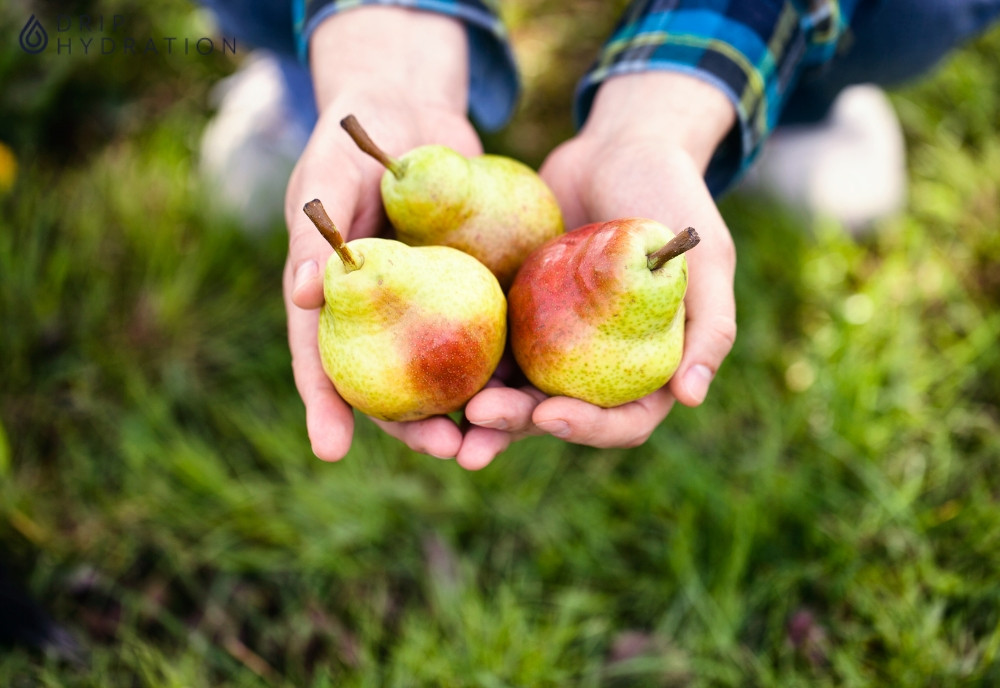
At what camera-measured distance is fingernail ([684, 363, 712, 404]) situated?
1834mm

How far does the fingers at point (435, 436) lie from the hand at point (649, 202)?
0.34 ft

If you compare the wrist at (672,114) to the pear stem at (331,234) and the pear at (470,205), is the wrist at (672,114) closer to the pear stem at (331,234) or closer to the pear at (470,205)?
the pear at (470,205)

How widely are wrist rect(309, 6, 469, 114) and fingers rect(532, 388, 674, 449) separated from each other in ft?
3.81

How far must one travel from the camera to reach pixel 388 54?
2.39 m

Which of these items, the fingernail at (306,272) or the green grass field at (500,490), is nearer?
the fingernail at (306,272)

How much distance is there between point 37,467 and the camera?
2.84 metres

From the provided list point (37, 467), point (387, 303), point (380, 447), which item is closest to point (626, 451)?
point (380, 447)

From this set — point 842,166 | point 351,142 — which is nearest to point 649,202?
point 351,142

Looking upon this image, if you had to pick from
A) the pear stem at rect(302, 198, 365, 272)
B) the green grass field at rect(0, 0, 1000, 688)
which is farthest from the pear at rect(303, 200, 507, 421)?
the green grass field at rect(0, 0, 1000, 688)

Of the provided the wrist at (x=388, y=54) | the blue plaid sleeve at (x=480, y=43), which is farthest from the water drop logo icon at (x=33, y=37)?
the wrist at (x=388, y=54)

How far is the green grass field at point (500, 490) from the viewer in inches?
91.7

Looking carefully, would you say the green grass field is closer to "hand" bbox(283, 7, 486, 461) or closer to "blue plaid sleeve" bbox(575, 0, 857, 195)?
"hand" bbox(283, 7, 486, 461)

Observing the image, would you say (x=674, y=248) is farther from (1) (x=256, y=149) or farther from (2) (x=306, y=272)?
(1) (x=256, y=149)

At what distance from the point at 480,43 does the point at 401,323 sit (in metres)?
1.36
